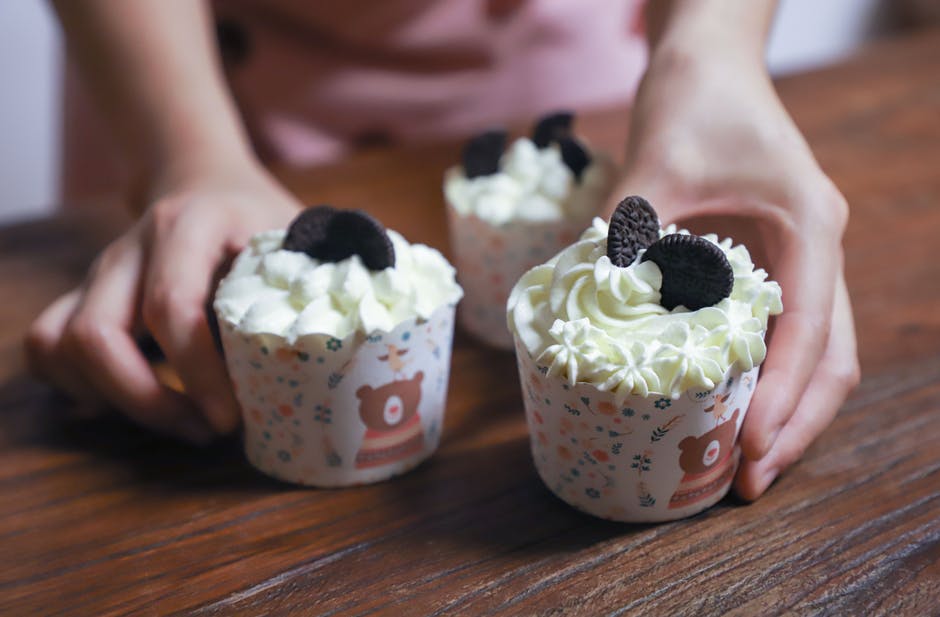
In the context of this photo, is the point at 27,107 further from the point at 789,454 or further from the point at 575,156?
the point at 789,454

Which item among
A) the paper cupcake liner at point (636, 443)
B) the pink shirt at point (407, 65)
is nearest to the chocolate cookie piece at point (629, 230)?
the paper cupcake liner at point (636, 443)

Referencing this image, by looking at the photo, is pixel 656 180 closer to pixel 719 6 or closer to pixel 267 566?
pixel 719 6

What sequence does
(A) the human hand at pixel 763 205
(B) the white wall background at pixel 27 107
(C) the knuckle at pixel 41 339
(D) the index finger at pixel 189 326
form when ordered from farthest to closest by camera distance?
(B) the white wall background at pixel 27 107 → (C) the knuckle at pixel 41 339 → (D) the index finger at pixel 189 326 → (A) the human hand at pixel 763 205

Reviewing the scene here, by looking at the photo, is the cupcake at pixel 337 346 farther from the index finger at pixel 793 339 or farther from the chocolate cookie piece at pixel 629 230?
the index finger at pixel 793 339

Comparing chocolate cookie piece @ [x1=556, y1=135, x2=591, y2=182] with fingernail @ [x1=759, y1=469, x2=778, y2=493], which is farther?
chocolate cookie piece @ [x1=556, y1=135, x2=591, y2=182]

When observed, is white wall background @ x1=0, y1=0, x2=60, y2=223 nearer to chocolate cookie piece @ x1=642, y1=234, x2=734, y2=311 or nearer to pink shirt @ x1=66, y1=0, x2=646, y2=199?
pink shirt @ x1=66, y1=0, x2=646, y2=199

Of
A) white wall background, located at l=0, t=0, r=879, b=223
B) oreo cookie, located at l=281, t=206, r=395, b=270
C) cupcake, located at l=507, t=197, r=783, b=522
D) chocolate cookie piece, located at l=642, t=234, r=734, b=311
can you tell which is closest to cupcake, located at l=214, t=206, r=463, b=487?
oreo cookie, located at l=281, t=206, r=395, b=270

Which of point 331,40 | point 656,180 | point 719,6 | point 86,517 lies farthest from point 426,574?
point 331,40
